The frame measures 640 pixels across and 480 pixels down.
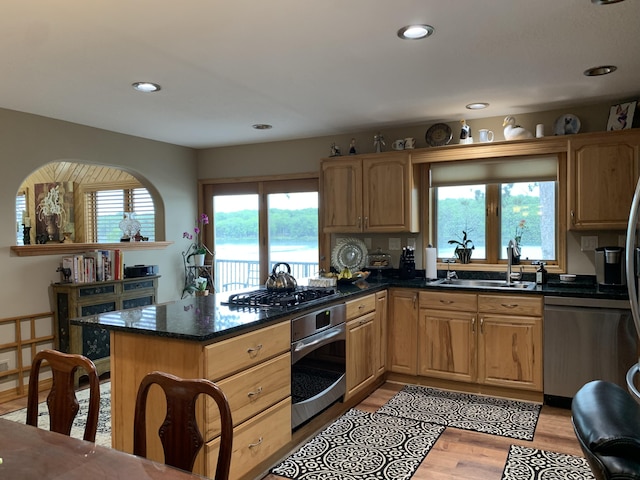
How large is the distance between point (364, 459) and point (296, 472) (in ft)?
1.39

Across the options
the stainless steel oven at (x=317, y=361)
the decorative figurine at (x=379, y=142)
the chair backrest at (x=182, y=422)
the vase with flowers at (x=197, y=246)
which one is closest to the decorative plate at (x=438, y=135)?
the decorative figurine at (x=379, y=142)

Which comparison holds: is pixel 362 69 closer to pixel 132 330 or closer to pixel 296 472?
pixel 132 330

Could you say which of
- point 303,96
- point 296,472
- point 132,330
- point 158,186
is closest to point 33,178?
point 158,186

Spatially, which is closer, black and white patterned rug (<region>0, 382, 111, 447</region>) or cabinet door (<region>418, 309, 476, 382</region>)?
black and white patterned rug (<region>0, 382, 111, 447</region>)

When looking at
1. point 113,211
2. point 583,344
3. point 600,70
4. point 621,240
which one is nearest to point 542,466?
point 583,344

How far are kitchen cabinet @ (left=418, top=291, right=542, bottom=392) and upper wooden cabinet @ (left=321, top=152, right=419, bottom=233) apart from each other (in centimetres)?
82

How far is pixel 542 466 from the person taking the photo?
281cm

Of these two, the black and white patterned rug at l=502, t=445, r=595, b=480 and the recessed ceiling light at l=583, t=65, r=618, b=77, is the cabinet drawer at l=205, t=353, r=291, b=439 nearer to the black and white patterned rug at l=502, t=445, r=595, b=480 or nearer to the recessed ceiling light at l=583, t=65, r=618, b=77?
the black and white patterned rug at l=502, t=445, r=595, b=480

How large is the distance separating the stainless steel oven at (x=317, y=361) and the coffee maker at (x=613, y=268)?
2116mm

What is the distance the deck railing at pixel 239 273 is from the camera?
5770 mm

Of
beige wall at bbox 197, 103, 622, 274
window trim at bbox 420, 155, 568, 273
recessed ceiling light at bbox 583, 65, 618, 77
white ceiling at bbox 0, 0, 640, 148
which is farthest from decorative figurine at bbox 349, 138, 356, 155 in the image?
recessed ceiling light at bbox 583, 65, 618, 77

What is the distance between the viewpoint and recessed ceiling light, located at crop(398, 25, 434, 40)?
2430 mm

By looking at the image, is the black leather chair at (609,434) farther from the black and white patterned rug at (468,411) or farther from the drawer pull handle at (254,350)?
the black and white patterned rug at (468,411)

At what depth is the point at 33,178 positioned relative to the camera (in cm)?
694
